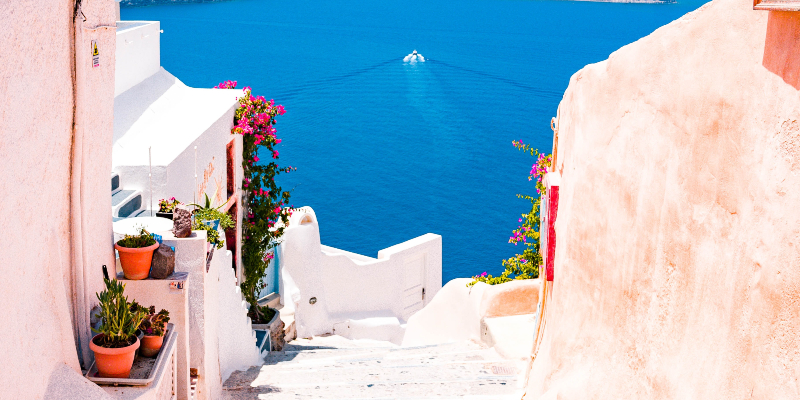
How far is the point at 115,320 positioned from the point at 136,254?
0.79 m

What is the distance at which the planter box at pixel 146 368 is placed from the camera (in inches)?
147

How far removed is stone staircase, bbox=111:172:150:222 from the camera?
6.26m

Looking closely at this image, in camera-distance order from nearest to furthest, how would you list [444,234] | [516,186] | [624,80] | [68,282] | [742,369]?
[742,369] < [68,282] < [624,80] < [444,234] < [516,186]

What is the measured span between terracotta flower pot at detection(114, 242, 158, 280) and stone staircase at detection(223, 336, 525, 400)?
2.26 metres

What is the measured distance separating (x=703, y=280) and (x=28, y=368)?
9.44ft

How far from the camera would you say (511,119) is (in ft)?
143

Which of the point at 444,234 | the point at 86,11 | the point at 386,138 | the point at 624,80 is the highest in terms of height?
the point at 86,11

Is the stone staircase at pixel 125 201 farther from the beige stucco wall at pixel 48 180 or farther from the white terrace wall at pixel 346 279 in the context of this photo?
the white terrace wall at pixel 346 279

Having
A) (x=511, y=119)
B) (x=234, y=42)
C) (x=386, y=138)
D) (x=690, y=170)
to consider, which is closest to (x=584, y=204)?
(x=690, y=170)

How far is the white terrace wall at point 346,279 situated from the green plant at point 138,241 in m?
9.33

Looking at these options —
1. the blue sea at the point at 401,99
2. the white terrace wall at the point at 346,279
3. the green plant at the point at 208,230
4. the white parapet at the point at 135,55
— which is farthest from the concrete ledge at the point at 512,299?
the blue sea at the point at 401,99

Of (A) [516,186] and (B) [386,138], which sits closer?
(A) [516,186]

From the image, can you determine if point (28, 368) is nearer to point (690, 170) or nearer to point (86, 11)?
point (86, 11)

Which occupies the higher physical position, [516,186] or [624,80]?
[624,80]
